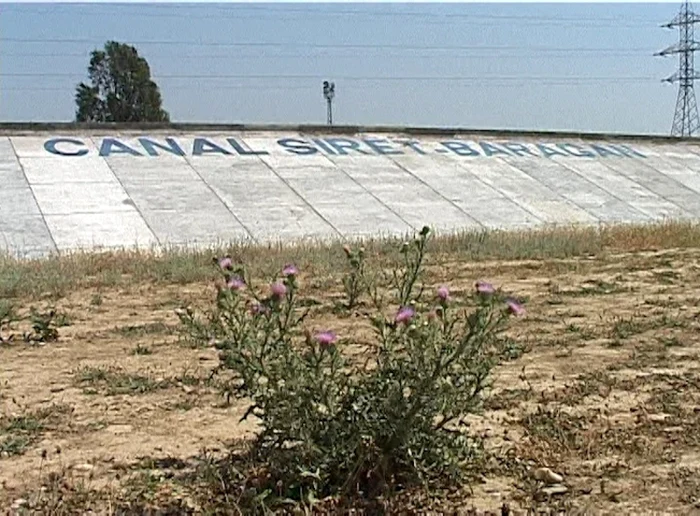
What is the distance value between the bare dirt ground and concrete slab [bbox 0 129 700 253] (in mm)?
7297

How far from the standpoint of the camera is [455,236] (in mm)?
13820

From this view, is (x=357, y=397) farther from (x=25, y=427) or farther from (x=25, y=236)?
(x=25, y=236)

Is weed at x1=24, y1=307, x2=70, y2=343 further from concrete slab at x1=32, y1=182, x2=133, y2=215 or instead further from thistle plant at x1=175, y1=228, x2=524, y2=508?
concrete slab at x1=32, y1=182, x2=133, y2=215

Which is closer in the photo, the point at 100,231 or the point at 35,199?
the point at 100,231

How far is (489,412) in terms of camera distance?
198 inches

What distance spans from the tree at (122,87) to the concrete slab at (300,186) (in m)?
21.6

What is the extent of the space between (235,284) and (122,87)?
40.2 meters

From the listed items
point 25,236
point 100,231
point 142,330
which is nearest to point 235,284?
point 142,330

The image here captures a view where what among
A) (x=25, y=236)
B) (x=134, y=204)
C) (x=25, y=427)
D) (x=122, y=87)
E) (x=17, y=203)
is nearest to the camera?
(x=25, y=427)

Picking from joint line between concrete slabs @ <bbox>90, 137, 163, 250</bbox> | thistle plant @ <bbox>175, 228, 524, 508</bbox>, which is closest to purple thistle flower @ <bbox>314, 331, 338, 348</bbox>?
thistle plant @ <bbox>175, 228, 524, 508</bbox>

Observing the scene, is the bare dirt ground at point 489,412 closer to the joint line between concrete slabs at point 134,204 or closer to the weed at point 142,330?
the weed at point 142,330

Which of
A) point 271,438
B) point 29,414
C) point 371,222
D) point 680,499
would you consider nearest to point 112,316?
point 29,414

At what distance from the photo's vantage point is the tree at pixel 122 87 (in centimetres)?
4150

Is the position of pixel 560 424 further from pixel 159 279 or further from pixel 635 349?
pixel 159 279
